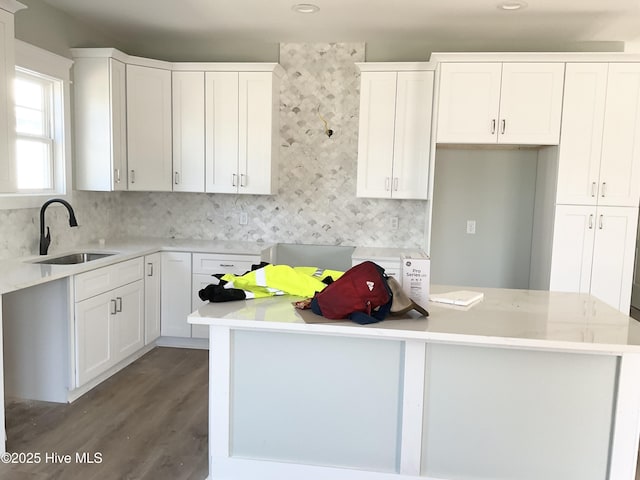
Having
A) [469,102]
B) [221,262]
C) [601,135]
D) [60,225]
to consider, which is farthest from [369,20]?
[60,225]

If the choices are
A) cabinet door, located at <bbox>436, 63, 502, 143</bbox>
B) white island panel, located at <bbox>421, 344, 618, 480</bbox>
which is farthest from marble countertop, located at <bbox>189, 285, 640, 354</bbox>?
cabinet door, located at <bbox>436, 63, 502, 143</bbox>

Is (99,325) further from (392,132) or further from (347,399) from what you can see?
(392,132)

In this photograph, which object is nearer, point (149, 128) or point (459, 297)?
point (459, 297)

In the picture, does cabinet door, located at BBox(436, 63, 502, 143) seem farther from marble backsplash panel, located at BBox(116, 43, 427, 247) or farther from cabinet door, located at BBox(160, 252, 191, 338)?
cabinet door, located at BBox(160, 252, 191, 338)

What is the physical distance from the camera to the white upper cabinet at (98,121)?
3.92m

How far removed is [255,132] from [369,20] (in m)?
1.26

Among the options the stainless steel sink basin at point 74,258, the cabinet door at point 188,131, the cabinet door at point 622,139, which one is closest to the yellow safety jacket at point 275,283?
the stainless steel sink basin at point 74,258

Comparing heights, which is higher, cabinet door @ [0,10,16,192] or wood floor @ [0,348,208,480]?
cabinet door @ [0,10,16,192]

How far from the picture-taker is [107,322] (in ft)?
11.3

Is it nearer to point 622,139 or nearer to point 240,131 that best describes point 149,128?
point 240,131

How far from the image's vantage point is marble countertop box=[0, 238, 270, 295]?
107 inches

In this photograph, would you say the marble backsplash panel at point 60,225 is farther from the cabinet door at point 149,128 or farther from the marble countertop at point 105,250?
the cabinet door at point 149,128

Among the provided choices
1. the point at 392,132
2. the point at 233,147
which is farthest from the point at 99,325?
the point at 392,132

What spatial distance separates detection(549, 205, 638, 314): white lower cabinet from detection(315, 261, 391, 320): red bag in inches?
90.0
